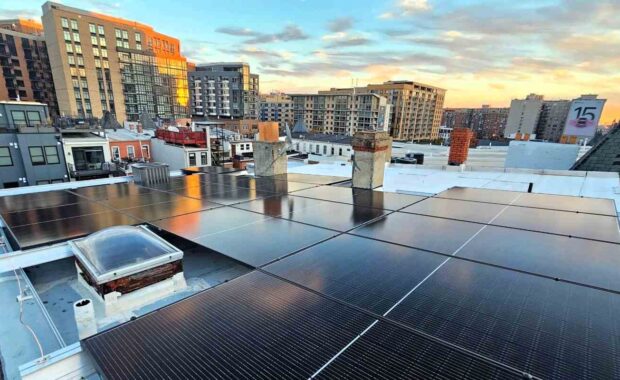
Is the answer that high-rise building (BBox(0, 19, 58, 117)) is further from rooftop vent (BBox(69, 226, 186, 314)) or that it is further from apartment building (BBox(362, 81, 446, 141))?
apartment building (BBox(362, 81, 446, 141))

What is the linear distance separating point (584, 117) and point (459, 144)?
10.8 meters

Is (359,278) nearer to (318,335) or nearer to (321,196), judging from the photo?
(318,335)

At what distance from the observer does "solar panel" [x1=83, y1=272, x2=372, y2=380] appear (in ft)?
9.18

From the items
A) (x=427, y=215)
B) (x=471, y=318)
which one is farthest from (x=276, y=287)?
(x=427, y=215)

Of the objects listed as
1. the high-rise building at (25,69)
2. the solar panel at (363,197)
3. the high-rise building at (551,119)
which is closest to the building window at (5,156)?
the solar panel at (363,197)

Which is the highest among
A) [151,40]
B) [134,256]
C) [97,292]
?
[151,40]

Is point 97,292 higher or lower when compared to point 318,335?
lower

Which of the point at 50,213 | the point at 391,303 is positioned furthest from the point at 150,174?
the point at 391,303

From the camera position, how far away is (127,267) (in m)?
4.80

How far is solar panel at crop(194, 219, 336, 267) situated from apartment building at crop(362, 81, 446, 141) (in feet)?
336

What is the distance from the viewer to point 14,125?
23.9m

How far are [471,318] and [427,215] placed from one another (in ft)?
15.0

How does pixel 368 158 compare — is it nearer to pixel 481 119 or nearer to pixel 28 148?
pixel 28 148

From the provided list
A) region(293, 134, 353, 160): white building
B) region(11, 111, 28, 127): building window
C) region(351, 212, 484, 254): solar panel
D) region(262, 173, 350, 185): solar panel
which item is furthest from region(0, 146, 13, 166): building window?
region(293, 134, 353, 160): white building
